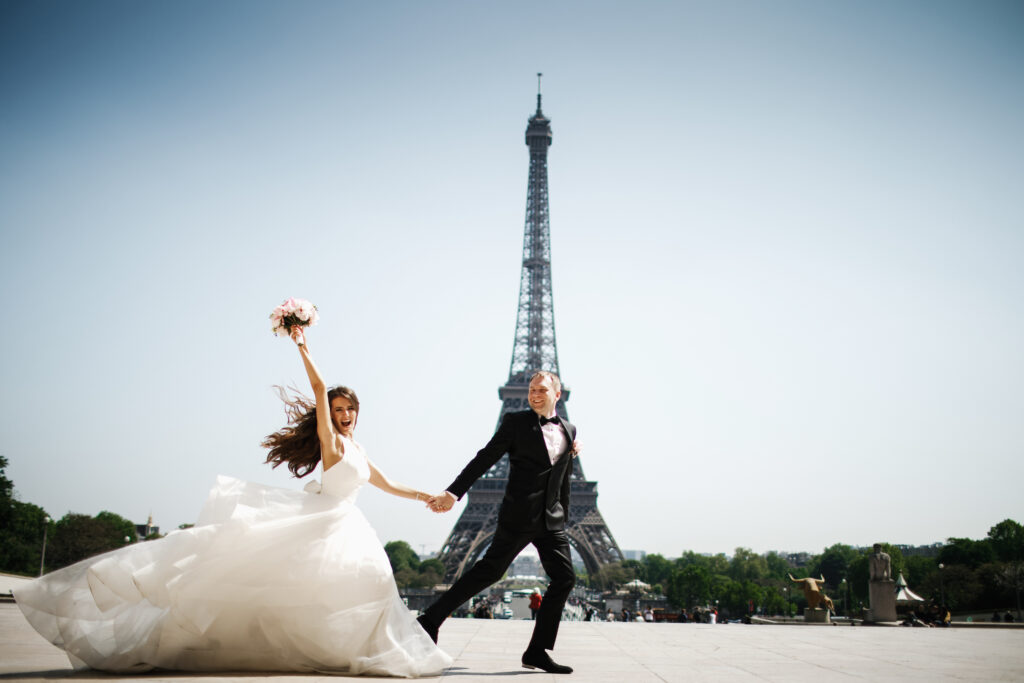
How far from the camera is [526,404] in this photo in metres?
61.9

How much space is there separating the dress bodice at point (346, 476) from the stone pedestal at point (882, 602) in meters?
18.7

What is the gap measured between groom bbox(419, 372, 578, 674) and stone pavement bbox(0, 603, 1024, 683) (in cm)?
43

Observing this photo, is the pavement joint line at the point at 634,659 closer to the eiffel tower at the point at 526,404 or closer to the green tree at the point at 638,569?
the eiffel tower at the point at 526,404

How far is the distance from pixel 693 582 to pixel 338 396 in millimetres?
85401

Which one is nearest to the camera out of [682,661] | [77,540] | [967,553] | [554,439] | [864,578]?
[554,439]

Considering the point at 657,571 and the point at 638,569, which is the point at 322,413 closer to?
the point at 638,569

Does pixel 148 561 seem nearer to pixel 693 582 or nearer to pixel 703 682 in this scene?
pixel 703 682

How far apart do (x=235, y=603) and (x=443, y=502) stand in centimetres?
176

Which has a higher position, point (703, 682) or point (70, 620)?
point (70, 620)

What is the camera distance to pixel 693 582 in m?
84.6

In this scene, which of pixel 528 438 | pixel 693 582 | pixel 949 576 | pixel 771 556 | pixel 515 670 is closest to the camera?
pixel 515 670

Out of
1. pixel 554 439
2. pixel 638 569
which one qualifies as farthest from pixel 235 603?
pixel 638 569

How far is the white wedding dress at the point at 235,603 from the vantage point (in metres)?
4.78

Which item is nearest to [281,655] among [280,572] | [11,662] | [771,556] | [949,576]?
[280,572]
